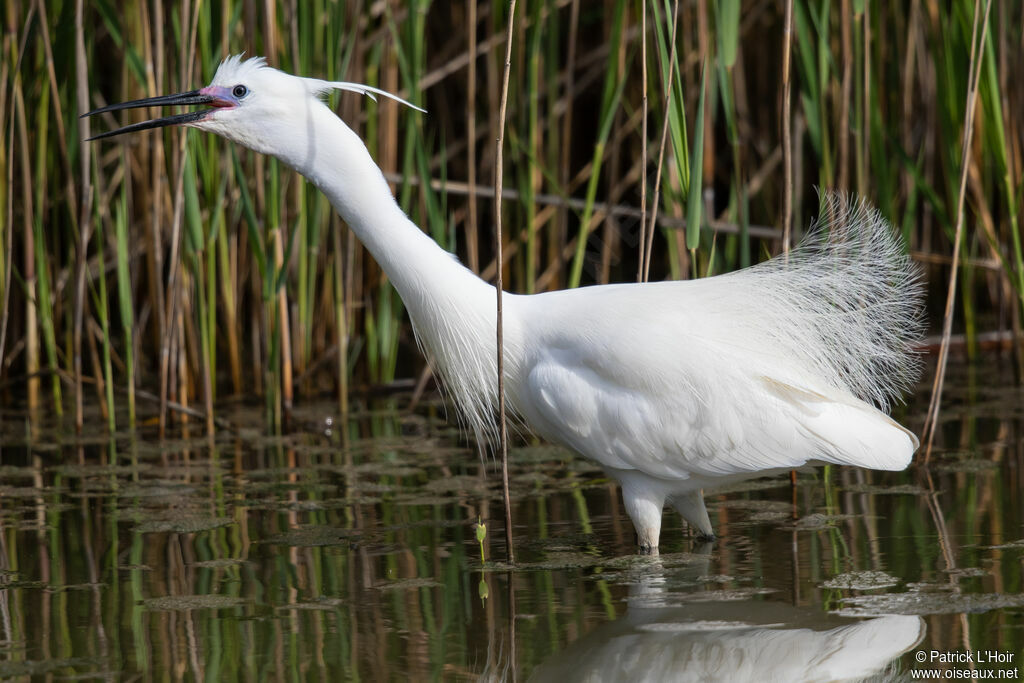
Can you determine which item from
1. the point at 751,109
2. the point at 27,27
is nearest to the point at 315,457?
the point at 27,27

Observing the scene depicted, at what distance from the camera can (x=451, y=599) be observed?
2803mm

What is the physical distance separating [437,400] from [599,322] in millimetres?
2426

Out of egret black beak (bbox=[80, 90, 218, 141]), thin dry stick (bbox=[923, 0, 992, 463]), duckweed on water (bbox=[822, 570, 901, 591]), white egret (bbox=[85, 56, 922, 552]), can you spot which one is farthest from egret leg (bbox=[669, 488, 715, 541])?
egret black beak (bbox=[80, 90, 218, 141])

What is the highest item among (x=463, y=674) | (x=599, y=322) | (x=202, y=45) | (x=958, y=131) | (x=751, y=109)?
(x=751, y=109)

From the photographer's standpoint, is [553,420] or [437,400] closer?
[553,420]

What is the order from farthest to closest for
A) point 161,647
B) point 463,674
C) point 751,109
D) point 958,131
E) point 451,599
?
point 751,109
point 958,131
point 451,599
point 161,647
point 463,674

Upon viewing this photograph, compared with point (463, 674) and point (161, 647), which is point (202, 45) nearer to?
point (161, 647)

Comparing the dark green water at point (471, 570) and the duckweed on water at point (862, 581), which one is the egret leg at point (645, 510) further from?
the duckweed on water at point (862, 581)

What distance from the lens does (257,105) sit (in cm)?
320

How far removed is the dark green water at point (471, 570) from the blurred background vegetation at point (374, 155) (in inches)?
26.1

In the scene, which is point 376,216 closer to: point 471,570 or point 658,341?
point 658,341

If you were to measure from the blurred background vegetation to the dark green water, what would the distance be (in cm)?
66

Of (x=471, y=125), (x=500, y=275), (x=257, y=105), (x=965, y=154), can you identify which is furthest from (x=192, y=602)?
(x=965, y=154)

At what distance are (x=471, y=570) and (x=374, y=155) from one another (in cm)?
244
